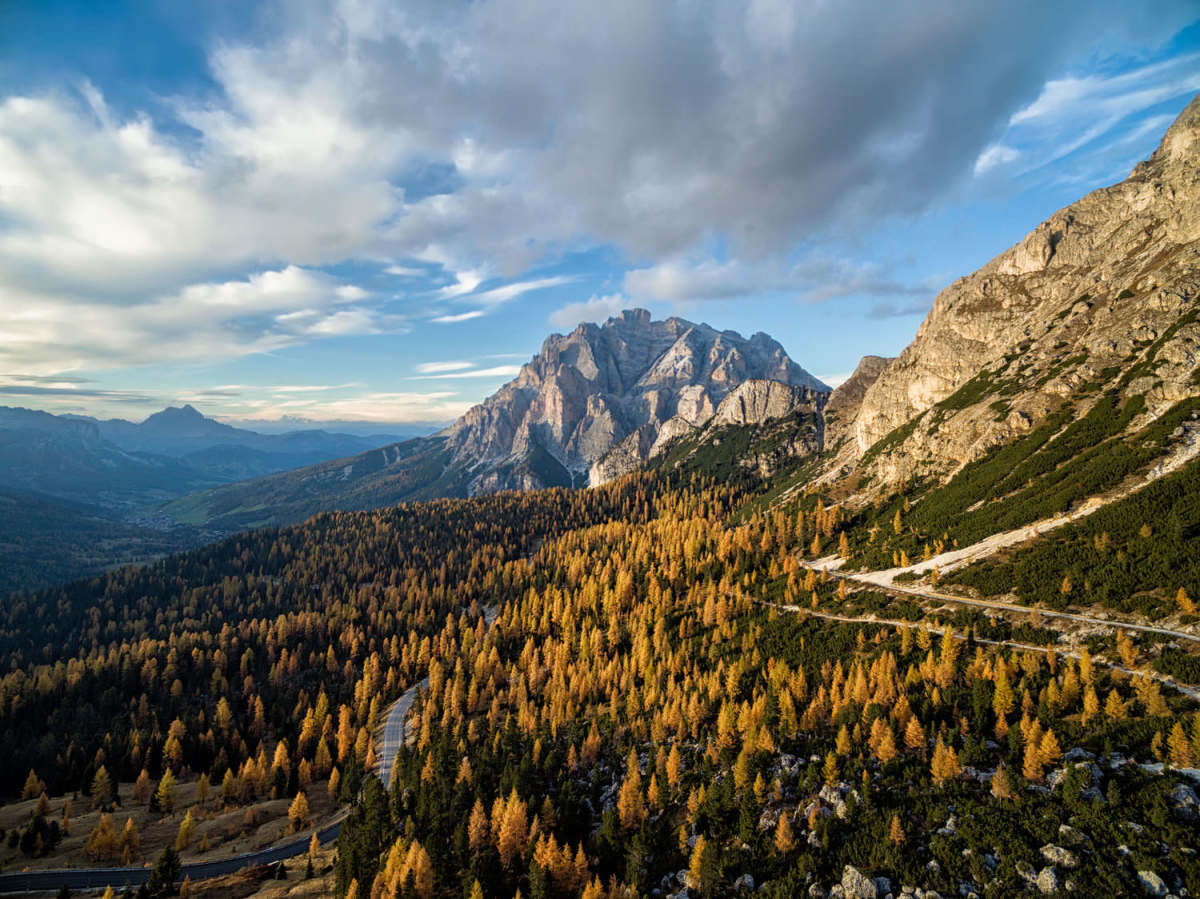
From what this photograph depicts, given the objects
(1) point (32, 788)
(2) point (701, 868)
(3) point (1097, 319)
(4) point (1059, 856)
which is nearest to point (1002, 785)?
(4) point (1059, 856)

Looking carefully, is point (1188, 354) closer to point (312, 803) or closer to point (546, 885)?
point (546, 885)

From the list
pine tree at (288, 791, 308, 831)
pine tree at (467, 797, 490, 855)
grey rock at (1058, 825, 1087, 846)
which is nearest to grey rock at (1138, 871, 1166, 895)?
grey rock at (1058, 825, 1087, 846)

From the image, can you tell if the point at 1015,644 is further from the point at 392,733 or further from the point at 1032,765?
the point at 392,733

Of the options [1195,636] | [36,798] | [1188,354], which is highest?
[1188,354]

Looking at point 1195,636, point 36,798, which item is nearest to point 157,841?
point 36,798

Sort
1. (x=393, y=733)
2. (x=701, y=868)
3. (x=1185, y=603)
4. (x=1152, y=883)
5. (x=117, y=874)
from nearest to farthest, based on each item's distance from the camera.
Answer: (x=1152, y=883) < (x=701, y=868) < (x=1185, y=603) < (x=117, y=874) < (x=393, y=733)

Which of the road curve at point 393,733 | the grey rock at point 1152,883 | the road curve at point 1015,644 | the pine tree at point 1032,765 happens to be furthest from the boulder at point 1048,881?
the road curve at point 393,733
